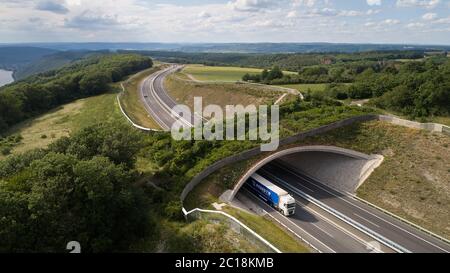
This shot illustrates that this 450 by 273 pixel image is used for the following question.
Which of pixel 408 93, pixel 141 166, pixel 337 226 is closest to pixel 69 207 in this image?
pixel 141 166

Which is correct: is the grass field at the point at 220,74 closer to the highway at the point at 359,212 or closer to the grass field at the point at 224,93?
the grass field at the point at 224,93

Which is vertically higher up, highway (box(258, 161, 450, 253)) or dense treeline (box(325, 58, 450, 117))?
dense treeline (box(325, 58, 450, 117))

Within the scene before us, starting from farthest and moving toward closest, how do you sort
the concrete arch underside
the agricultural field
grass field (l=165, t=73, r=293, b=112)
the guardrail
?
the agricultural field, grass field (l=165, t=73, r=293, b=112), the concrete arch underside, the guardrail

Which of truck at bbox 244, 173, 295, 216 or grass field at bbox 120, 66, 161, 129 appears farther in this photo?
grass field at bbox 120, 66, 161, 129

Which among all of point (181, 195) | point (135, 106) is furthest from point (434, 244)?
point (135, 106)

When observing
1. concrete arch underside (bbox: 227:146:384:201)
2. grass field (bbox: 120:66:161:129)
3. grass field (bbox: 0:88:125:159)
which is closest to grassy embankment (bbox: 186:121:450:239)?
concrete arch underside (bbox: 227:146:384:201)

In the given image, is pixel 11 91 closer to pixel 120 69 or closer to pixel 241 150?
pixel 120 69

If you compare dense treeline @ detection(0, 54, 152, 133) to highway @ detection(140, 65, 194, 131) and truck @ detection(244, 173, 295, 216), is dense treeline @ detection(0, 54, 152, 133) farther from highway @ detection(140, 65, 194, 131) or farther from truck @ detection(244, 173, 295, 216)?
truck @ detection(244, 173, 295, 216)

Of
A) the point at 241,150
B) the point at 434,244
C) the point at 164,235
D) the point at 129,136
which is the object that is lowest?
the point at 434,244
